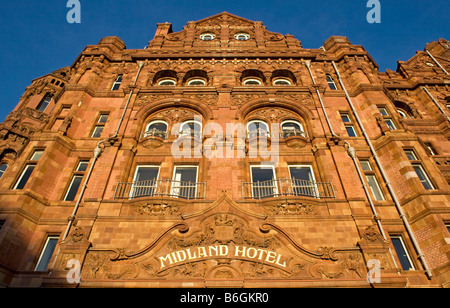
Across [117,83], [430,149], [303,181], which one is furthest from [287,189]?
[117,83]

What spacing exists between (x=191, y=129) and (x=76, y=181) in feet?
23.8

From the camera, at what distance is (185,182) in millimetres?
15656

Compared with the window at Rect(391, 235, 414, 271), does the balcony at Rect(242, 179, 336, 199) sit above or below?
above

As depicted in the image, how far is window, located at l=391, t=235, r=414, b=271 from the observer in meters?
12.9

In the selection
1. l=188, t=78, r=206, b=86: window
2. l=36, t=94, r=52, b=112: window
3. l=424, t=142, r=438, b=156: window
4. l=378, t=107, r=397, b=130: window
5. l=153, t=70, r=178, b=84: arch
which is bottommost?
l=424, t=142, r=438, b=156: window

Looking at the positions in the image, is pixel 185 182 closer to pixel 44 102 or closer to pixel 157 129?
pixel 157 129

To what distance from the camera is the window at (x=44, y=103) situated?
29.2 metres

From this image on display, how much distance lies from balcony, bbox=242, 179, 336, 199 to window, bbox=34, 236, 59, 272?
9.02 m

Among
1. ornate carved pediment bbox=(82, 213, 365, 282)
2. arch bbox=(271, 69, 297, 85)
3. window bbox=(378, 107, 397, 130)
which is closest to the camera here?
ornate carved pediment bbox=(82, 213, 365, 282)

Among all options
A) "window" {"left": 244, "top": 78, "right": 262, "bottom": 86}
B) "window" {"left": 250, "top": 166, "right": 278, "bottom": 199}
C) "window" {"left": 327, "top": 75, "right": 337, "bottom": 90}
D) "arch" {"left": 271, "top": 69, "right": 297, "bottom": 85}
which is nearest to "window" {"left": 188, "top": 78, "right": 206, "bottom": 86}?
"window" {"left": 244, "top": 78, "right": 262, "bottom": 86}

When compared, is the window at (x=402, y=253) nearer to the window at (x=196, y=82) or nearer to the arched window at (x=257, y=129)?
the arched window at (x=257, y=129)

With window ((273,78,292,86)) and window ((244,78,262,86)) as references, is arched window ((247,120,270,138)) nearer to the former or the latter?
window ((244,78,262,86))
